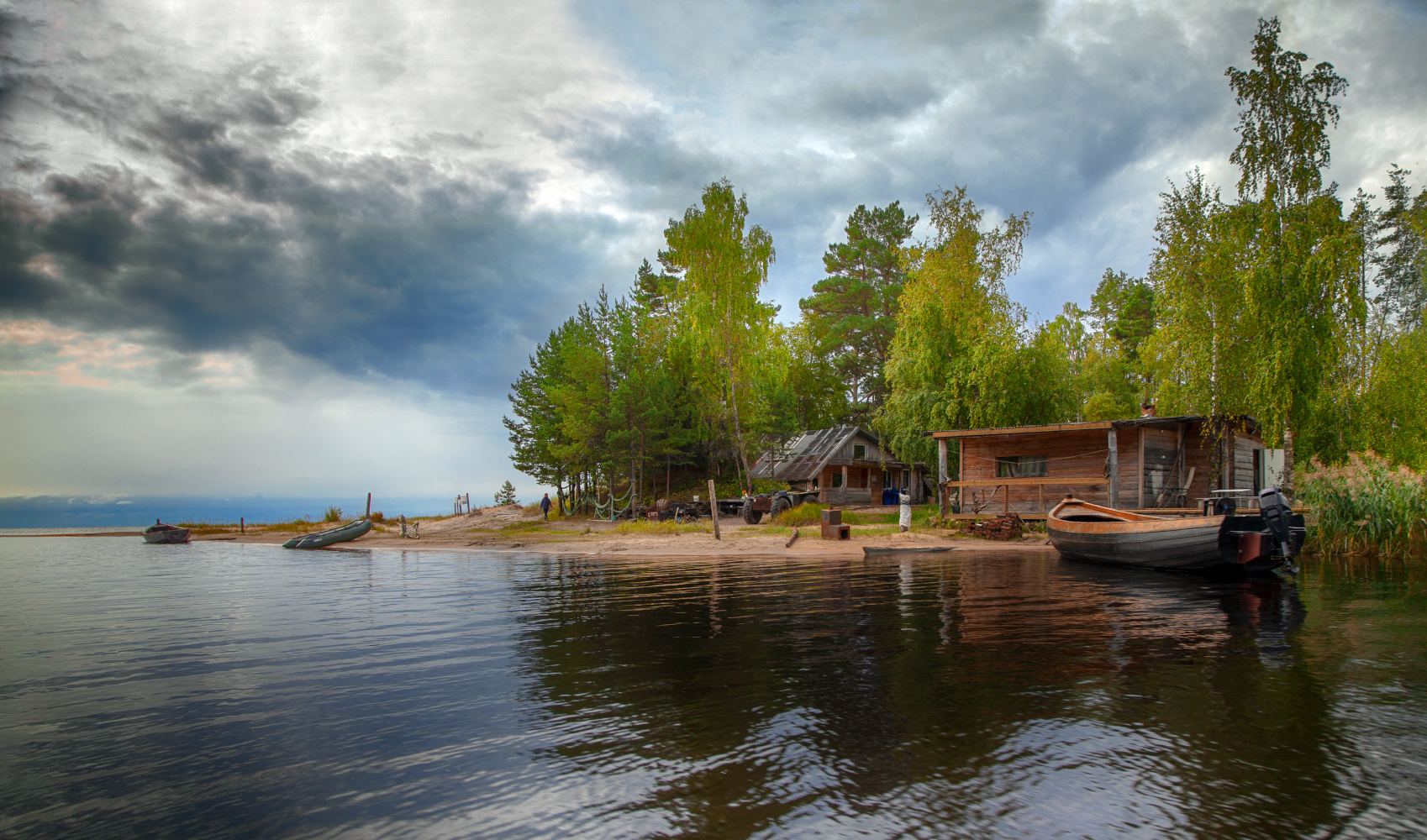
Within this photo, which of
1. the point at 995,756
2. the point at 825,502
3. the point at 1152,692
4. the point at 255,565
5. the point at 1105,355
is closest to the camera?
the point at 995,756

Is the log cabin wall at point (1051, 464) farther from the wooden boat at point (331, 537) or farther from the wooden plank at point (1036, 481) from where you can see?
the wooden boat at point (331, 537)

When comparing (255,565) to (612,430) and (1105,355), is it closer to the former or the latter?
(612,430)

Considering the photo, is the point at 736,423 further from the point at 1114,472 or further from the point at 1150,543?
the point at 1150,543

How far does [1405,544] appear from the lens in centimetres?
1962

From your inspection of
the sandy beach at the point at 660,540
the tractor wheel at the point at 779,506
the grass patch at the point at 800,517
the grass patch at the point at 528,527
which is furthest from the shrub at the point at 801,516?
the grass patch at the point at 528,527

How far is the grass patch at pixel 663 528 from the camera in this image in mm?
31109

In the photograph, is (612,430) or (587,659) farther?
(612,430)

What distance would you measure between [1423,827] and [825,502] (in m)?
39.3

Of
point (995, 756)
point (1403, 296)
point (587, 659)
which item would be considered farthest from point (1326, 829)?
point (1403, 296)

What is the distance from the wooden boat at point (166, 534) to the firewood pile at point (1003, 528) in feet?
145

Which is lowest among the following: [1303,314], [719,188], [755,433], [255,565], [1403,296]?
[255,565]

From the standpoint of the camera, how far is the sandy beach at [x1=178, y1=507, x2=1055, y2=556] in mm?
24297

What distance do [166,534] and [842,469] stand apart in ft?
136

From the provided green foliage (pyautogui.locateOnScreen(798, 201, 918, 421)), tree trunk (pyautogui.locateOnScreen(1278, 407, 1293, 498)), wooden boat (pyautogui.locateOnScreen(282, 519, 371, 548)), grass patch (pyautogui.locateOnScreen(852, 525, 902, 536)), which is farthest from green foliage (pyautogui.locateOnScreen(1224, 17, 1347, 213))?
wooden boat (pyautogui.locateOnScreen(282, 519, 371, 548))
